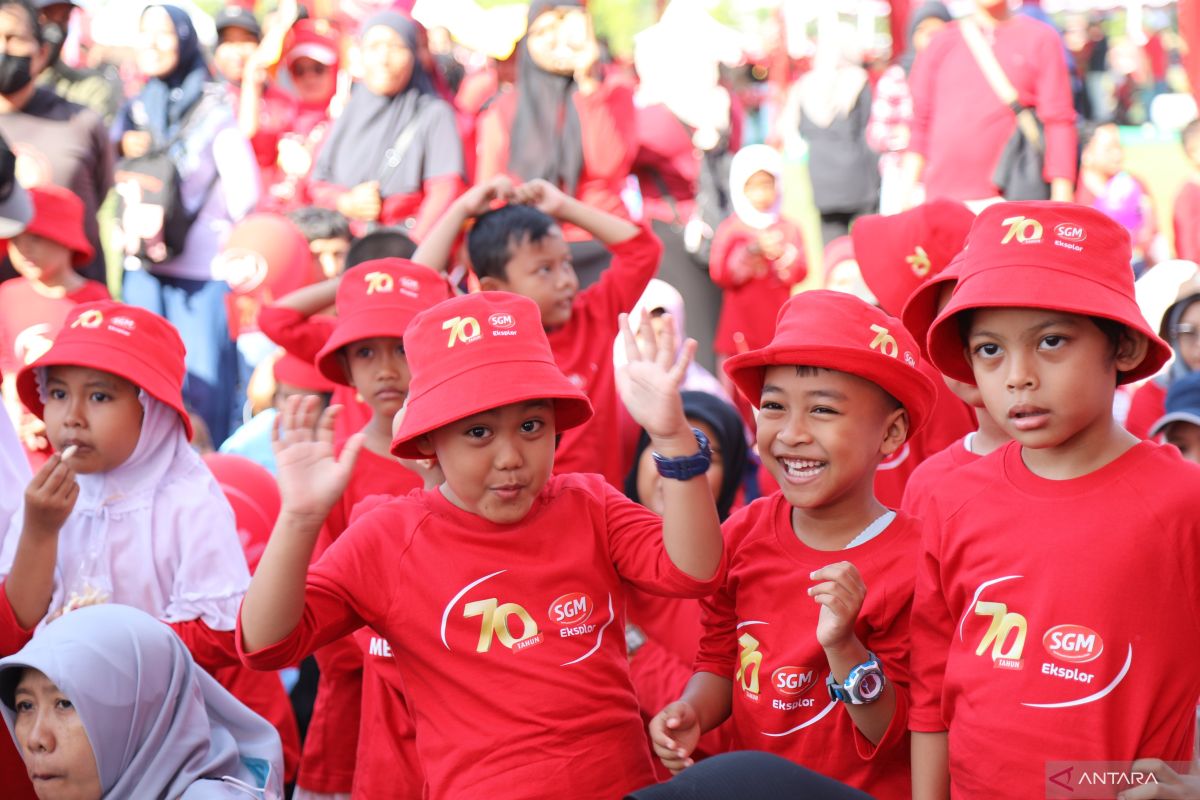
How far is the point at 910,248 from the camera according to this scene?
421 centimetres

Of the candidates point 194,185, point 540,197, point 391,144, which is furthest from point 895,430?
point 194,185

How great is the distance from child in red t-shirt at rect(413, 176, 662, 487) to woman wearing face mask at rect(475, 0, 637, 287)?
1752 millimetres

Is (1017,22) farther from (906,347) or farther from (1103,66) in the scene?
(1103,66)

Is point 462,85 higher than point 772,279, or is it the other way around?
point 462,85

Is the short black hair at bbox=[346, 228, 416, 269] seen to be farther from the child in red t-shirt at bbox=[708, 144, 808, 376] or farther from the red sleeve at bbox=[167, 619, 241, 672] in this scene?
the child in red t-shirt at bbox=[708, 144, 808, 376]

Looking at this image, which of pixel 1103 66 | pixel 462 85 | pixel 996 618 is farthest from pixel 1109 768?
pixel 1103 66

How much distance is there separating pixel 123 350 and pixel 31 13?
2994 millimetres

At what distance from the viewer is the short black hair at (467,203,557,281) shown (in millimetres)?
4668

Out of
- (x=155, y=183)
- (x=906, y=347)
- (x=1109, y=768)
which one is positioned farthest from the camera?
(x=155, y=183)

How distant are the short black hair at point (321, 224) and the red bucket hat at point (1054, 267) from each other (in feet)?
14.8

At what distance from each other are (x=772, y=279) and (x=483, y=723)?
5.40m

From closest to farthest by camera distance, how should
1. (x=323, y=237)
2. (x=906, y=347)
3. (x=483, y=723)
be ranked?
(x=483, y=723) → (x=906, y=347) → (x=323, y=237)

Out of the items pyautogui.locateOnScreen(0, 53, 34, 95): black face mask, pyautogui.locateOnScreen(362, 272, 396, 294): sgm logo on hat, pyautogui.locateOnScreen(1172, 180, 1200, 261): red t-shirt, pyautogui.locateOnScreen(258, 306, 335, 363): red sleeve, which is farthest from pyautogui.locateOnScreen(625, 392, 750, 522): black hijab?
pyautogui.locateOnScreen(1172, 180, 1200, 261): red t-shirt

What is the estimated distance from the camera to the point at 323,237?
670 cm
